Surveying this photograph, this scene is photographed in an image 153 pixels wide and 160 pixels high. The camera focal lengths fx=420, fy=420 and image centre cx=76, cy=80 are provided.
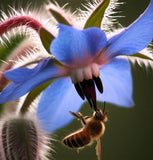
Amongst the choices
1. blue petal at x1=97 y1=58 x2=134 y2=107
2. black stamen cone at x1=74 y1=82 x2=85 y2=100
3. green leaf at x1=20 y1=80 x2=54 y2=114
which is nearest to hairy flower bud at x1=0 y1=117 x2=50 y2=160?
green leaf at x1=20 y1=80 x2=54 y2=114

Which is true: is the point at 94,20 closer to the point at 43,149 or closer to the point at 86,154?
the point at 43,149

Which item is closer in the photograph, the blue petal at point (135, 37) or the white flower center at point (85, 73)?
the blue petal at point (135, 37)

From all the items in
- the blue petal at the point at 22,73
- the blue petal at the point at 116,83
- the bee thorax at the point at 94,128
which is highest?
the blue petal at the point at 22,73

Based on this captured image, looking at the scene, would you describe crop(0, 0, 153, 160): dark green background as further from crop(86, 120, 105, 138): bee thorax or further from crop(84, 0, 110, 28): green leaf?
crop(84, 0, 110, 28): green leaf

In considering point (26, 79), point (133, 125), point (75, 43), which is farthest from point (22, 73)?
point (133, 125)

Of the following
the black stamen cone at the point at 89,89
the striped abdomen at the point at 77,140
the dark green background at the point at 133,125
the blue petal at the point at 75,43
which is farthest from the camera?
the dark green background at the point at 133,125

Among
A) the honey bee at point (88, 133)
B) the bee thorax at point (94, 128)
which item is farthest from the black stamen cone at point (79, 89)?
the bee thorax at point (94, 128)

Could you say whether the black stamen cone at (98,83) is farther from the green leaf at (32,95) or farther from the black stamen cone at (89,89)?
the green leaf at (32,95)
